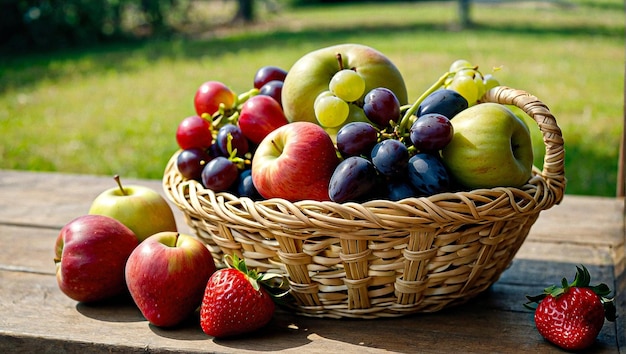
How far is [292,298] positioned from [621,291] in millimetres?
627

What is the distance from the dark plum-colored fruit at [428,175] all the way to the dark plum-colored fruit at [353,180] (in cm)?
7

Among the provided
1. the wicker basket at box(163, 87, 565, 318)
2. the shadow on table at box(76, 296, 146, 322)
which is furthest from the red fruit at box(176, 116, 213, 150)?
the shadow on table at box(76, 296, 146, 322)

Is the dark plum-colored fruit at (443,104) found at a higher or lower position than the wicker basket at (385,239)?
higher

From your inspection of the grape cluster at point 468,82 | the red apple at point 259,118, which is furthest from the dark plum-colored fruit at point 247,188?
the grape cluster at point 468,82

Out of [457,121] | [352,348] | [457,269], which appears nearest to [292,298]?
[352,348]

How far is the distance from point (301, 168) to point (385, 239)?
0.63ft

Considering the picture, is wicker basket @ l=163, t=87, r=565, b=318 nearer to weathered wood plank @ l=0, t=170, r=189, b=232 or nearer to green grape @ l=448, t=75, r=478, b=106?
green grape @ l=448, t=75, r=478, b=106

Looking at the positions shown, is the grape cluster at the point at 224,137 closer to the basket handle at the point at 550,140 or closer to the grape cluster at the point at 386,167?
the grape cluster at the point at 386,167

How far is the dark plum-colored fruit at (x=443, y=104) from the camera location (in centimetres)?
138

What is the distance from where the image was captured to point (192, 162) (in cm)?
151

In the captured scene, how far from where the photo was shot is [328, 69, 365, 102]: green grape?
4.54ft

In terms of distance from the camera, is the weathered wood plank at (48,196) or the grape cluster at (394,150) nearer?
the grape cluster at (394,150)

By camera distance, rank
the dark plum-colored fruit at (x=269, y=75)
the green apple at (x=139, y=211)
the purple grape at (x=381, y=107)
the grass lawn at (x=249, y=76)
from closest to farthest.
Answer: the purple grape at (x=381, y=107), the green apple at (x=139, y=211), the dark plum-colored fruit at (x=269, y=75), the grass lawn at (x=249, y=76)

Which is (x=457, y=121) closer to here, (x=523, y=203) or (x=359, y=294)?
(x=523, y=203)
